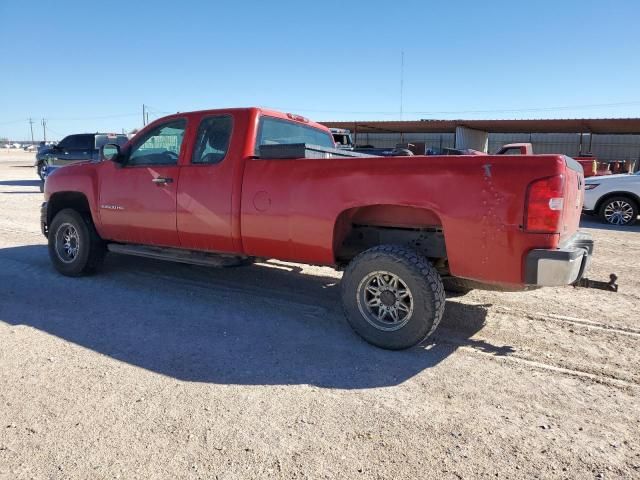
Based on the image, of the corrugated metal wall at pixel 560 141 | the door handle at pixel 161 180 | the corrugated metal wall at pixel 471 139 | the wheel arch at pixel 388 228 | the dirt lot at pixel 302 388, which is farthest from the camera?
the corrugated metal wall at pixel 560 141

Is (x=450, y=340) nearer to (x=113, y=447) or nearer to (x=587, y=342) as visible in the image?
(x=587, y=342)

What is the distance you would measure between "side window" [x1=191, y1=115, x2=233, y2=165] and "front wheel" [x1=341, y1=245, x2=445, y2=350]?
1.82 meters

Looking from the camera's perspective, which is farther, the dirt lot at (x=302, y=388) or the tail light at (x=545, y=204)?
the tail light at (x=545, y=204)

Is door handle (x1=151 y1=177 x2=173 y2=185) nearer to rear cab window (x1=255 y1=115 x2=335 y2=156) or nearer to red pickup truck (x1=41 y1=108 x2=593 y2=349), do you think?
red pickup truck (x1=41 y1=108 x2=593 y2=349)

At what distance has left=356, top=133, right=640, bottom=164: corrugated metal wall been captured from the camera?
97.1 feet

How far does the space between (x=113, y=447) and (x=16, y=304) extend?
3138mm

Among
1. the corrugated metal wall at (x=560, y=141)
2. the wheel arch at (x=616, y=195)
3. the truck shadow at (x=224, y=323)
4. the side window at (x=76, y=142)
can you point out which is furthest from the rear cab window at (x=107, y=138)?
the corrugated metal wall at (x=560, y=141)

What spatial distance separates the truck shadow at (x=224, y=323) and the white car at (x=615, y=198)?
839 cm

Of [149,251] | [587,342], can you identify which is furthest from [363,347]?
[149,251]

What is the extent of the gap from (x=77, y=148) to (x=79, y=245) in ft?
51.6

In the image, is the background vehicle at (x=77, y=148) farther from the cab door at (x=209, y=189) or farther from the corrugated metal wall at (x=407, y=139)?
the corrugated metal wall at (x=407, y=139)

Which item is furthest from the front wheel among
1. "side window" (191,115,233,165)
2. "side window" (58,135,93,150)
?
"side window" (58,135,93,150)

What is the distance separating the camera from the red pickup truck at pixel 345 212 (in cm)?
340

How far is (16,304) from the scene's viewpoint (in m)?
A: 5.05
